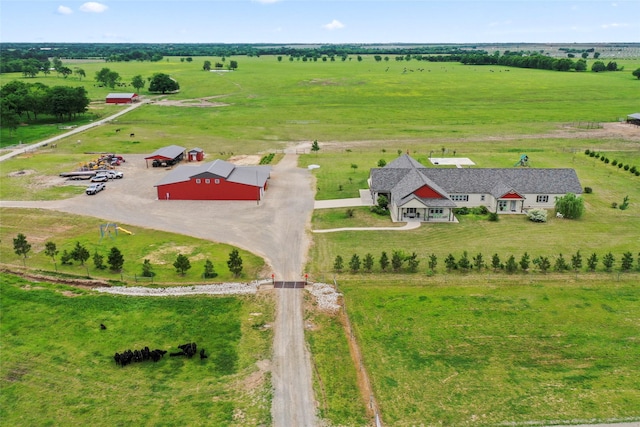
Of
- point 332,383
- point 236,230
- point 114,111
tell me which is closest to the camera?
point 332,383

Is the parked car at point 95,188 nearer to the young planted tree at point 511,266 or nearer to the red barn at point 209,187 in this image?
the red barn at point 209,187

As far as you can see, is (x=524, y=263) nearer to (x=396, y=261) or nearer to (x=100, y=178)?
(x=396, y=261)

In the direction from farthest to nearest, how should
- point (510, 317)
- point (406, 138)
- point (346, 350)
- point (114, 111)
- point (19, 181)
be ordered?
point (114, 111) < point (406, 138) < point (19, 181) < point (510, 317) < point (346, 350)

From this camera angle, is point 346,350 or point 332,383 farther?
point 346,350

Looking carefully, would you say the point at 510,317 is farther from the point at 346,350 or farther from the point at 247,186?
the point at 247,186

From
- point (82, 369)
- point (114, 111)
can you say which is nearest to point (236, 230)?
point (82, 369)

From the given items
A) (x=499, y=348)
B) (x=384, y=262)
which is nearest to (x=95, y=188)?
(x=384, y=262)
